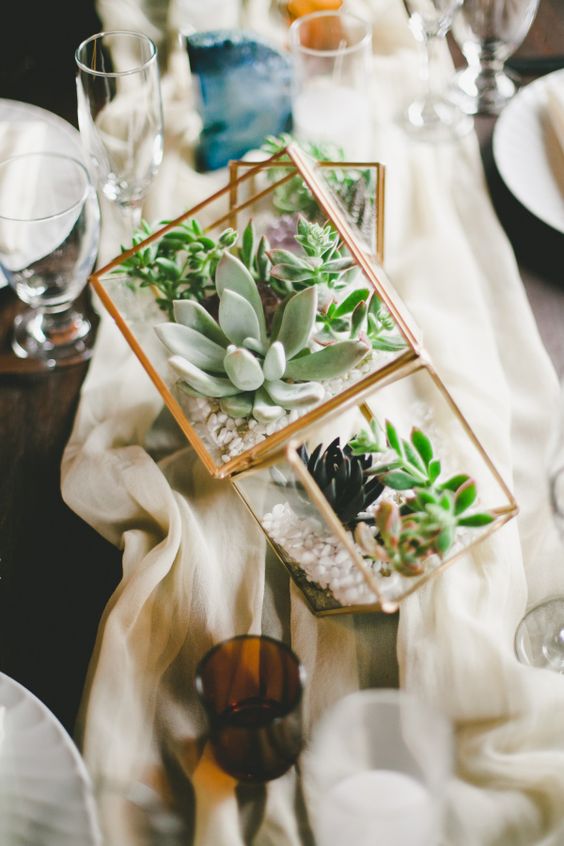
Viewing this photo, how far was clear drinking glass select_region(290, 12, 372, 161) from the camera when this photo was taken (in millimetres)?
904

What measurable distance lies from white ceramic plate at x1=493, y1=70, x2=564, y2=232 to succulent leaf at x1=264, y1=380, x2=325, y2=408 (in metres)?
0.39

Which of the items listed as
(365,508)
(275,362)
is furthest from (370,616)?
(275,362)

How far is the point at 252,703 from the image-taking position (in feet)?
1.86

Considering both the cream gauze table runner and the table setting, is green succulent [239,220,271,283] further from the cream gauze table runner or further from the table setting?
the cream gauze table runner

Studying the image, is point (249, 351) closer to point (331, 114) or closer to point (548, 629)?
point (548, 629)

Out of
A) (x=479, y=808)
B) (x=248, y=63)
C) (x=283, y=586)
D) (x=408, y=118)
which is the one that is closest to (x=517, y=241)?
(x=408, y=118)

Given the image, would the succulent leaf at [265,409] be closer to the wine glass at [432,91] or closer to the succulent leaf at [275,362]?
the succulent leaf at [275,362]

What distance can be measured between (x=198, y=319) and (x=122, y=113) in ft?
0.88

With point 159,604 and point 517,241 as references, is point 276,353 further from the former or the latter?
point 517,241

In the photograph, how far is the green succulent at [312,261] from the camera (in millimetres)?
609

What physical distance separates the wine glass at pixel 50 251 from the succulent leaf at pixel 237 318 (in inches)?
7.5

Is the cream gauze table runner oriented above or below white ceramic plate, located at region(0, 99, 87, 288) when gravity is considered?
below

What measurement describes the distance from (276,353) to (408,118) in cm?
54

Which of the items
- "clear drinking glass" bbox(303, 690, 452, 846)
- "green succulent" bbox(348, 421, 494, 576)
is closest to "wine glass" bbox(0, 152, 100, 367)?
"green succulent" bbox(348, 421, 494, 576)
